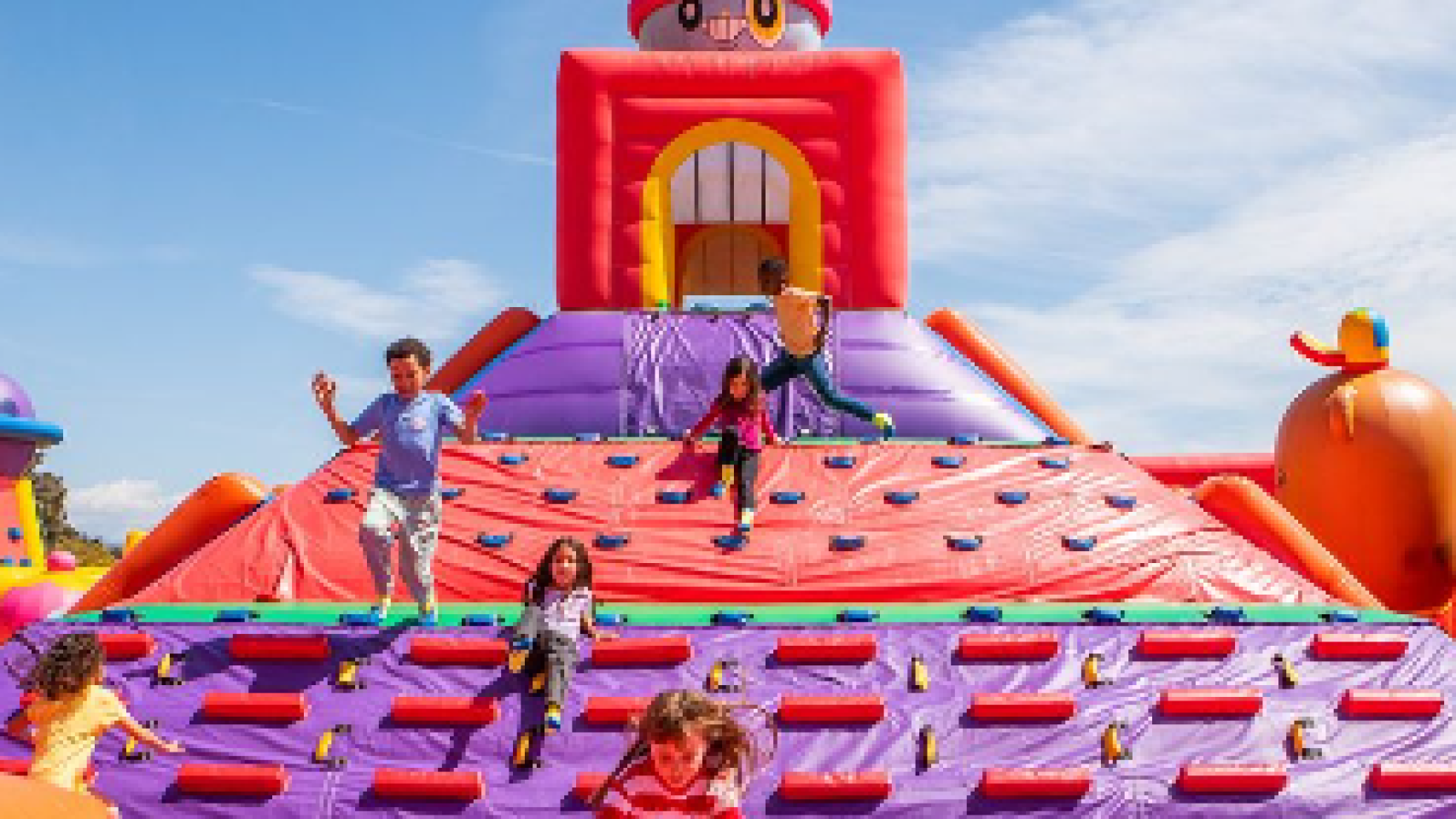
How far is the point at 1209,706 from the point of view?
17.3 feet

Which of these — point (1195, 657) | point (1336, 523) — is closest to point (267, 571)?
Result: point (1195, 657)

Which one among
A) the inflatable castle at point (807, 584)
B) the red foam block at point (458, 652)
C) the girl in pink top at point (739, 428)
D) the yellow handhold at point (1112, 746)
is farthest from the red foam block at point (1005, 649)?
the girl in pink top at point (739, 428)

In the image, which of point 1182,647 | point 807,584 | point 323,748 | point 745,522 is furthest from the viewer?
point 745,522

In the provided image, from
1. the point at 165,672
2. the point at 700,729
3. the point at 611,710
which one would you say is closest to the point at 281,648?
the point at 165,672

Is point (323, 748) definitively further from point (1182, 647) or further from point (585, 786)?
point (1182, 647)

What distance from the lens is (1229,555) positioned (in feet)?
23.0

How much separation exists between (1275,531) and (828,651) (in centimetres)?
338

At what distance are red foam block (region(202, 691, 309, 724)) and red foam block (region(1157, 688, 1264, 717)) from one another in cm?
312

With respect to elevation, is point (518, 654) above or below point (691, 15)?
below

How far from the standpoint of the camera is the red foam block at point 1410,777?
197 inches

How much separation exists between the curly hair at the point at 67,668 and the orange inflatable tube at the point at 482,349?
5.89m

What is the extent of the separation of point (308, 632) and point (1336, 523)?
866 centimetres

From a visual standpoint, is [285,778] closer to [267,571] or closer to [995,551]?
[267,571]

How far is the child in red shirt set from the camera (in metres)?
3.09
